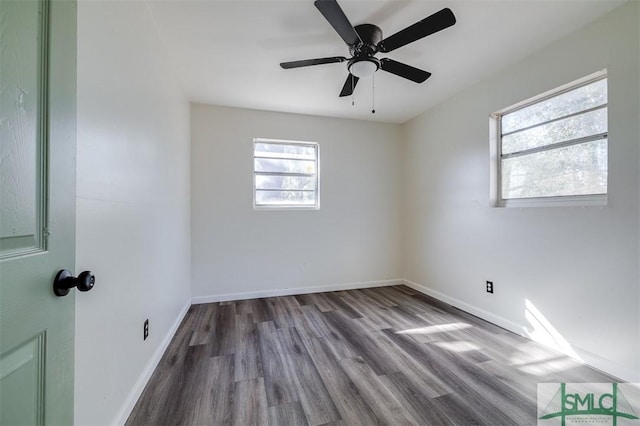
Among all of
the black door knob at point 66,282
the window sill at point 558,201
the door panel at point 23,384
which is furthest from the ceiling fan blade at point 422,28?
the door panel at point 23,384

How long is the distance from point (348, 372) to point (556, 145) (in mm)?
2475

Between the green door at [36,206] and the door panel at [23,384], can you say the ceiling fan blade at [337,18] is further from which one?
the door panel at [23,384]

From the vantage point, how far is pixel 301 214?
3.54 meters

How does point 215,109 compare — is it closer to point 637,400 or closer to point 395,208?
point 395,208

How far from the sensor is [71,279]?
2.17ft

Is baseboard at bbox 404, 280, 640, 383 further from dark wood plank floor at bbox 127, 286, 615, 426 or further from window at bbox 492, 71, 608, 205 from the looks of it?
window at bbox 492, 71, 608, 205

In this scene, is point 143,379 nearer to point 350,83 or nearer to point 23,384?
point 23,384

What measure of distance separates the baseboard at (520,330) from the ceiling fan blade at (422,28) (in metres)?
2.48

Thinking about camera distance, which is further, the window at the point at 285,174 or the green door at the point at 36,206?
the window at the point at 285,174

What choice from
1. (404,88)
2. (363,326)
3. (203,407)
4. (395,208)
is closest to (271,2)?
(404,88)

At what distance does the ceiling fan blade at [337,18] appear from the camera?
1327mm

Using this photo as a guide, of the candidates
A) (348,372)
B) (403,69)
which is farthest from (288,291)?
(403,69)

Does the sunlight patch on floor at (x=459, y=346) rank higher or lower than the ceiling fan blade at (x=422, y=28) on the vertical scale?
lower

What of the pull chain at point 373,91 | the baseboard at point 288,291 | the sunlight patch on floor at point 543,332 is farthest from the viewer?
the baseboard at point 288,291
